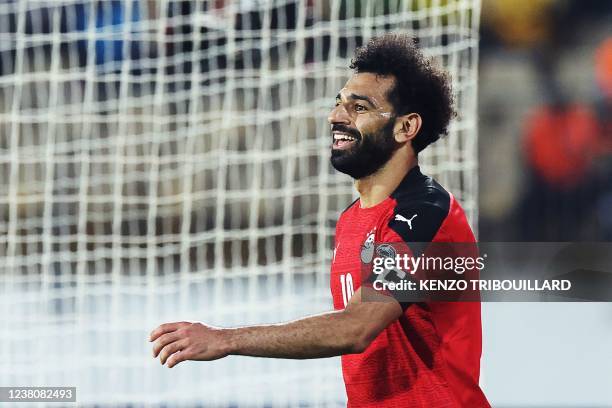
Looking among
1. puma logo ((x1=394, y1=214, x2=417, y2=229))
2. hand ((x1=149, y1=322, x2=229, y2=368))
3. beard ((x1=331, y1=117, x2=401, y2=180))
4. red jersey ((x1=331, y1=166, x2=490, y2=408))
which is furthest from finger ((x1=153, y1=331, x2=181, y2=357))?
beard ((x1=331, y1=117, x2=401, y2=180))

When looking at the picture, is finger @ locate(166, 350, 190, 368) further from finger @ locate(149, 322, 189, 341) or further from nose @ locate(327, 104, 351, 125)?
nose @ locate(327, 104, 351, 125)

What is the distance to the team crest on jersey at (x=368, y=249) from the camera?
2.83 m

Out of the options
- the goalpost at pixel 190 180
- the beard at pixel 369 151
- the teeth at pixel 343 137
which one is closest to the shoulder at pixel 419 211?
the beard at pixel 369 151

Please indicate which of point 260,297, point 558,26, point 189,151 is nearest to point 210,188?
point 260,297

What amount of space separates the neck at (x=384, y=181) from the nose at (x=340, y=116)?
0.60 ft

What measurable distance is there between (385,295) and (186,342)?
58 centimetres

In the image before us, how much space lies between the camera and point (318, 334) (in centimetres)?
261

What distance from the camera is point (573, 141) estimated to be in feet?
25.6

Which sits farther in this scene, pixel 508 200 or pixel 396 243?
pixel 508 200

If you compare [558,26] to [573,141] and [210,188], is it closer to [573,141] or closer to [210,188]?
[573,141]

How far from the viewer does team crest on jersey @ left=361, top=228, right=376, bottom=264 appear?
283cm

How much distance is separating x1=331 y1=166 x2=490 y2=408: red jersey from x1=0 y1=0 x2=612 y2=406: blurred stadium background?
4.33 feet

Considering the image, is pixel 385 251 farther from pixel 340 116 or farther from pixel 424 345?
pixel 340 116

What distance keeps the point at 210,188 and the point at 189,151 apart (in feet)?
6.57
